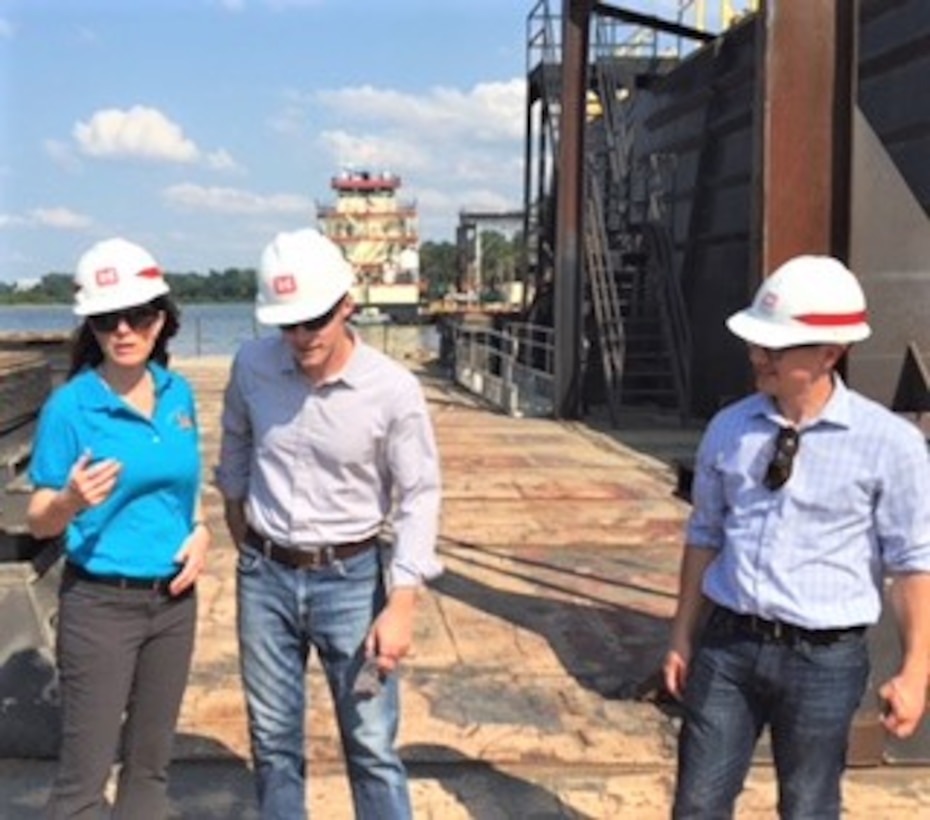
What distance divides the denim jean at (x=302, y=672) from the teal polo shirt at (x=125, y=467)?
255 mm

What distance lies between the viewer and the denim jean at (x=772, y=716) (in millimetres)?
2771

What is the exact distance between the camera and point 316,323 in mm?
2984

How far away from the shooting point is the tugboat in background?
59562 millimetres

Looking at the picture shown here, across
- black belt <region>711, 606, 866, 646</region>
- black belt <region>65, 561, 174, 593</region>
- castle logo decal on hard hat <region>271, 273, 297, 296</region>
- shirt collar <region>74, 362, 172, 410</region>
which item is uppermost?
castle logo decal on hard hat <region>271, 273, 297, 296</region>

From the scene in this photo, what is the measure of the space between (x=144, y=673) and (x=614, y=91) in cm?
1934

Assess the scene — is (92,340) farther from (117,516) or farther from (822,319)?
(822,319)

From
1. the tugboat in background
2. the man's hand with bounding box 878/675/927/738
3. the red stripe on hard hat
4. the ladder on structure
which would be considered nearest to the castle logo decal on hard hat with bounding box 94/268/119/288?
the red stripe on hard hat

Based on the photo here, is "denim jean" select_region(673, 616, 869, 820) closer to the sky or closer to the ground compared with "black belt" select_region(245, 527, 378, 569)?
closer to the ground

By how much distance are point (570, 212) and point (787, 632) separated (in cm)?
1389

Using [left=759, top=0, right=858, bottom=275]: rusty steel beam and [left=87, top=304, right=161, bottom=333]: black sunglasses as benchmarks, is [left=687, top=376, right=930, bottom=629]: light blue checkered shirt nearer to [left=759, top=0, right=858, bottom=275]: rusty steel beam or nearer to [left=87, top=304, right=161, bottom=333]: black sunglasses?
[left=87, top=304, right=161, bottom=333]: black sunglasses

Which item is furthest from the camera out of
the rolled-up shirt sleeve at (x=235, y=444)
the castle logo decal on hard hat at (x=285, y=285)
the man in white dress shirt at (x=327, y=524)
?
the rolled-up shirt sleeve at (x=235, y=444)

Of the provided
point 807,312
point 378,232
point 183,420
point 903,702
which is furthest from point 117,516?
point 378,232

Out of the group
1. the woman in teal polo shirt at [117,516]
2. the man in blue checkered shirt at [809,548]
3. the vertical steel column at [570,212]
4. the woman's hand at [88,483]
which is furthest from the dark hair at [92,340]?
the vertical steel column at [570,212]

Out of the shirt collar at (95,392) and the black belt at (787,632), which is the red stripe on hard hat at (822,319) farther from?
the shirt collar at (95,392)
